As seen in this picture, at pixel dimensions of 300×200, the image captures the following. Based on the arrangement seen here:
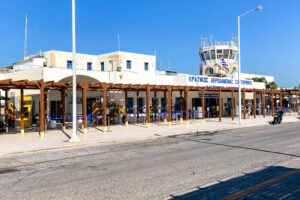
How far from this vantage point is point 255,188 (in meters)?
6.25

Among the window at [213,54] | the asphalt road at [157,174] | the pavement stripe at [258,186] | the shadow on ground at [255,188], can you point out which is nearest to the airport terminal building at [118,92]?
the asphalt road at [157,174]

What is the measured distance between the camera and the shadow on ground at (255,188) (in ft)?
18.9

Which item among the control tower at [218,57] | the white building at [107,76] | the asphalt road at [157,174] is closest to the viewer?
the asphalt road at [157,174]

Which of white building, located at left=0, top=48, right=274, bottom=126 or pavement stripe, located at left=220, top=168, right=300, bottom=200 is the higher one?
white building, located at left=0, top=48, right=274, bottom=126

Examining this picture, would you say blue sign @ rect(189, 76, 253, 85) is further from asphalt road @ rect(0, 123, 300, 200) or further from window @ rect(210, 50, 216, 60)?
window @ rect(210, 50, 216, 60)

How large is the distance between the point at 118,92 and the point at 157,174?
68.0ft

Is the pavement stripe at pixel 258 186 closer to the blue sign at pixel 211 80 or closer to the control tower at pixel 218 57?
the blue sign at pixel 211 80

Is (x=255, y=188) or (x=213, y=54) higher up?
(x=213, y=54)

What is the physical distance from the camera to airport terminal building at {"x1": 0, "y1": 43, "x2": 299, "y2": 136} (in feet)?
73.3

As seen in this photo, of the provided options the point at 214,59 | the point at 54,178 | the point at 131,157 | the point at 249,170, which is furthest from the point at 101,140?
the point at 214,59

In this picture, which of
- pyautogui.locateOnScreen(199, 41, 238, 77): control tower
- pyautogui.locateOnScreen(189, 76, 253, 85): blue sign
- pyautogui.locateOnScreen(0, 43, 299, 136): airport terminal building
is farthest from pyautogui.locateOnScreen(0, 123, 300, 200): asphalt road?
pyautogui.locateOnScreen(199, 41, 238, 77): control tower

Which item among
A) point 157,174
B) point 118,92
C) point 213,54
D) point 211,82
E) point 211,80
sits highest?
point 213,54

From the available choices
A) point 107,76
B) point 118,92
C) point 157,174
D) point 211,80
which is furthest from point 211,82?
point 157,174

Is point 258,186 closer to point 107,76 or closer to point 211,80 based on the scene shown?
point 107,76
